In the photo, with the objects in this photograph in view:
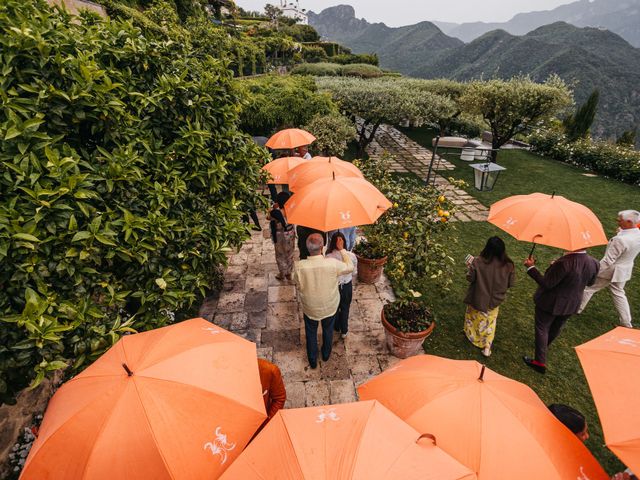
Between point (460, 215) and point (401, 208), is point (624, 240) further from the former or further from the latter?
point (460, 215)

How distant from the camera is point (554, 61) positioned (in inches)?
3388

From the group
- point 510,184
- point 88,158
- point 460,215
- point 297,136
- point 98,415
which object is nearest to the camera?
point 98,415

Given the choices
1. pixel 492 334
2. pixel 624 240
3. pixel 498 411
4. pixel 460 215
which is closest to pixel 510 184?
pixel 460 215

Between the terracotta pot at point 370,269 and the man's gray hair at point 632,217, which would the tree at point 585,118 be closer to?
the man's gray hair at point 632,217

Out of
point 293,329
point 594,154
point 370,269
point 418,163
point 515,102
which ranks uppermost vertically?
point 515,102

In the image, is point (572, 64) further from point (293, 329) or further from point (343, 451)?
point (343, 451)

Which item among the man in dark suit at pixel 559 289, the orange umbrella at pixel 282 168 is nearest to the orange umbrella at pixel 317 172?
the orange umbrella at pixel 282 168

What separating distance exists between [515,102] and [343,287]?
1366 centimetres

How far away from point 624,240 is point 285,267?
584 centimetres

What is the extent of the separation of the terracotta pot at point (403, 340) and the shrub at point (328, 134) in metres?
8.48

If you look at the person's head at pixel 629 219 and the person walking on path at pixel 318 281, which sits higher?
the person's head at pixel 629 219

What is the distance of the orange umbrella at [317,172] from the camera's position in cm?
596

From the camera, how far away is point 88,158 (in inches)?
121

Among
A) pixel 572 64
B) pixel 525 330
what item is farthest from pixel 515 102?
pixel 572 64
